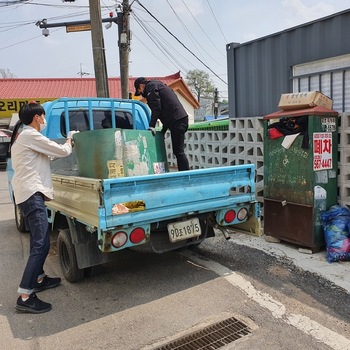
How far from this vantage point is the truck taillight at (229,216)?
4141 millimetres

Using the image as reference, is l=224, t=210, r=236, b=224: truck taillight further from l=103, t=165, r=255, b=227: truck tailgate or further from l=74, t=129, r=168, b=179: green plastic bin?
l=74, t=129, r=168, b=179: green plastic bin

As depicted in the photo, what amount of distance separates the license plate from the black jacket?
63.9 inches

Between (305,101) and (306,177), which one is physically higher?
(305,101)

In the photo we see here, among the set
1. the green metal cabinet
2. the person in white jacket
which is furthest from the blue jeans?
the green metal cabinet

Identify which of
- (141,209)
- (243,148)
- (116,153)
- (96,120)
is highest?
(96,120)

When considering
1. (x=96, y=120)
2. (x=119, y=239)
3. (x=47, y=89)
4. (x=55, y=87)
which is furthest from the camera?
(x=55, y=87)

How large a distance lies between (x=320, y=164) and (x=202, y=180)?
1.66 m

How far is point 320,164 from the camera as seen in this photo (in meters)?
4.56

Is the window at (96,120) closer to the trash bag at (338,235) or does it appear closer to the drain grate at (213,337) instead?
the trash bag at (338,235)

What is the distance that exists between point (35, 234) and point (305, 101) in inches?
134

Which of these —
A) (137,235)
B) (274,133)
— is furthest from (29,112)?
(274,133)

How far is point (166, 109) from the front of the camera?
5051 mm

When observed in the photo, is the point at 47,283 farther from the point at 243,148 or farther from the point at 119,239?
the point at 243,148

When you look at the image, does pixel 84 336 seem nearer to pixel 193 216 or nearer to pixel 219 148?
pixel 193 216
